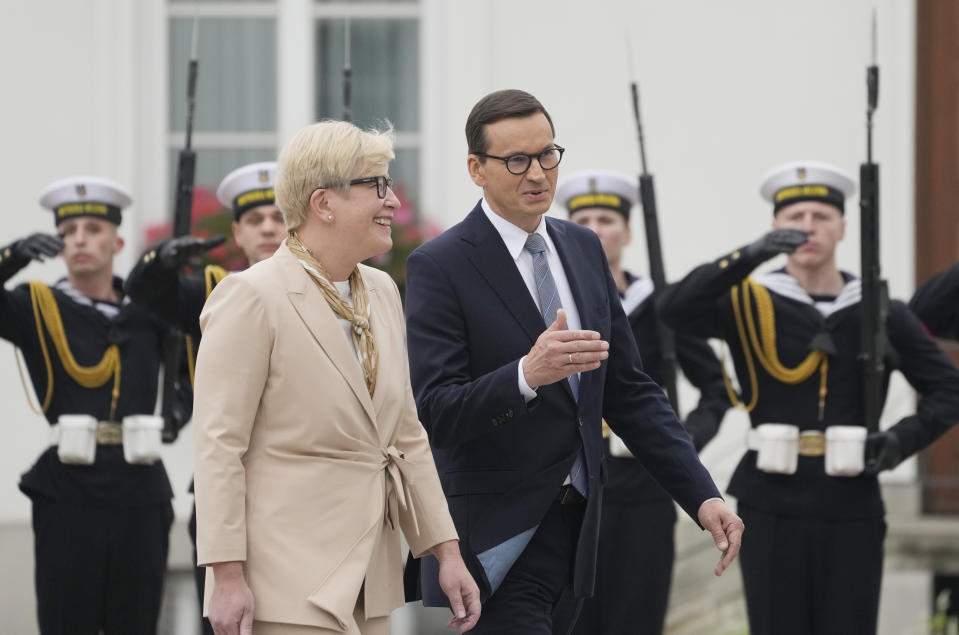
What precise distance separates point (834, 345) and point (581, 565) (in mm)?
2114

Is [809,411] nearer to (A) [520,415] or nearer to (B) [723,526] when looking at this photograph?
(B) [723,526]

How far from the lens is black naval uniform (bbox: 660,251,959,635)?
19.0 feet

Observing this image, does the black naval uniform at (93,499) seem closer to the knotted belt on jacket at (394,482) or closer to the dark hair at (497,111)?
the dark hair at (497,111)

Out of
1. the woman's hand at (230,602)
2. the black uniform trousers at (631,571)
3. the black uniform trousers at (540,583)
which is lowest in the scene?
the black uniform trousers at (631,571)

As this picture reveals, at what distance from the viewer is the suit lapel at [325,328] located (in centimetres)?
358

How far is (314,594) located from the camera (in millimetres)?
3463

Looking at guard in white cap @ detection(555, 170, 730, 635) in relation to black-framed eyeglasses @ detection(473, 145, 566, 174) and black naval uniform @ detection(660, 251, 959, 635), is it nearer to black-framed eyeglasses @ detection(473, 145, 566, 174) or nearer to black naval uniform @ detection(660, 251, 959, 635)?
black naval uniform @ detection(660, 251, 959, 635)

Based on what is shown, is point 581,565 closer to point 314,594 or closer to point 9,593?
point 314,594

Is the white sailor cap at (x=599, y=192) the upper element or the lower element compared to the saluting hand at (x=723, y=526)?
upper

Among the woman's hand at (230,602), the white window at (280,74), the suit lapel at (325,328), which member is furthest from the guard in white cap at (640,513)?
the white window at (280,74)

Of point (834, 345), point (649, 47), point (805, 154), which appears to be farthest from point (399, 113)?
point (834, 345)

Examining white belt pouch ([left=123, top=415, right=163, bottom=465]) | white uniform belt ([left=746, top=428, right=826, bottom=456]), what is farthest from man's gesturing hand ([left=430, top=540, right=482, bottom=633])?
white belt pouch ([left=123, top=415, right=163, bottom=465])

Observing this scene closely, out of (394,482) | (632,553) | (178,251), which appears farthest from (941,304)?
(394,482)

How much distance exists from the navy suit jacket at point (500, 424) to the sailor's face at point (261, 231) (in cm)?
196
